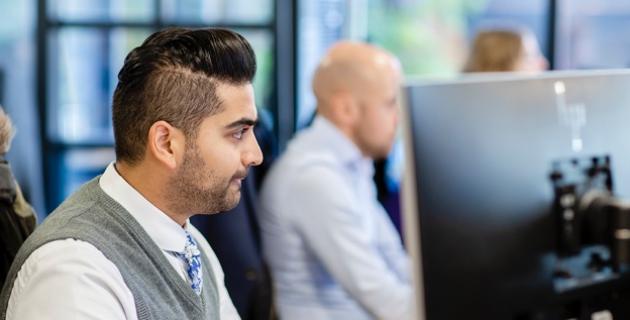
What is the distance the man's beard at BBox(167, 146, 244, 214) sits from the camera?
1369mm

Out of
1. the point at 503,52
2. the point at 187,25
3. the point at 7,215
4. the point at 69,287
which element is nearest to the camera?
the point at 69,287

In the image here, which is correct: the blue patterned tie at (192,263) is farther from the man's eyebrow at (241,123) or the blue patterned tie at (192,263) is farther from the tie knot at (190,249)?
the man's eyebrow at (241,123)

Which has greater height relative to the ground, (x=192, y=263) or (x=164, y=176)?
(x=164, y=176)

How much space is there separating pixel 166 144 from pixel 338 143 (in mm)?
1253

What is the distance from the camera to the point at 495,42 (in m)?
3.37

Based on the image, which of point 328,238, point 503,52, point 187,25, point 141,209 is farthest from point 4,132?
point 187,25

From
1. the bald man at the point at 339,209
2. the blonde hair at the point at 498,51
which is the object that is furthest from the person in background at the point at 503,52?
the bald man at the point at 339,209

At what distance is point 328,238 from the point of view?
2336 mm

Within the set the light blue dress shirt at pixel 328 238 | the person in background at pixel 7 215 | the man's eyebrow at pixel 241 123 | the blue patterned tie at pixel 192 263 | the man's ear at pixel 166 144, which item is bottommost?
the light blue dress shirt at pixel 328 238

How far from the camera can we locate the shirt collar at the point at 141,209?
1.34 metres

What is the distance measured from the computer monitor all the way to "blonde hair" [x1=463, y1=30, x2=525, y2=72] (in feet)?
6.68

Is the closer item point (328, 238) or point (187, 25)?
point (328, 238)

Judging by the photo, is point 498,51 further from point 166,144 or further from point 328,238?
point 166,144

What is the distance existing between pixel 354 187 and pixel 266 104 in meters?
1.97
